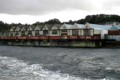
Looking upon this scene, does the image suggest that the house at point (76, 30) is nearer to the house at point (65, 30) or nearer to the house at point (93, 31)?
the house at point (65, 30)

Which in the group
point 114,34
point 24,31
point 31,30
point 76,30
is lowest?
point 24,31

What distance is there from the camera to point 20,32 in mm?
126062

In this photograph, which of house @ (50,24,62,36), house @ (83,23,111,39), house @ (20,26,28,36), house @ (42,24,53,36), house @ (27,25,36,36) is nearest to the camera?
house @ (83,23,111,39)

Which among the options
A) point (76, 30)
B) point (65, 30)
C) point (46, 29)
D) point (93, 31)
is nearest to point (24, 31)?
point (46, 29)

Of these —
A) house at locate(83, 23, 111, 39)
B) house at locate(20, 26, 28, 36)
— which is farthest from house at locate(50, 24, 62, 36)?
house at locate(20, 26, 28, 36)

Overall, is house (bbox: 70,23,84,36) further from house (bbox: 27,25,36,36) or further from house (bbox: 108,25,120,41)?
house (bbox: 27,25,36,36)

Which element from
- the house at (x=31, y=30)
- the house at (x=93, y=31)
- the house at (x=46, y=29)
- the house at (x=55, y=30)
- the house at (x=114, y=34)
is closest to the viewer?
the house at (x=114, y=34)

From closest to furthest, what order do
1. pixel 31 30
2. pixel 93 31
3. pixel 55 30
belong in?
pixel 93 31, pixel 55 30, pixel 31 30

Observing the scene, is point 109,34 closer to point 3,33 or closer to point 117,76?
point 3,33

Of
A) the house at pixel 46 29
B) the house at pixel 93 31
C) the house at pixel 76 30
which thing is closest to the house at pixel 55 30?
the house at pixel 46 29

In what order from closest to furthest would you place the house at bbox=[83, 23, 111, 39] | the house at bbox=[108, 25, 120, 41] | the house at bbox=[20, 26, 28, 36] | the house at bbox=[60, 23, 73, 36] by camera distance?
1. the house at bbox=[108, 25, 120, 41]
2. the house at bbox=[83, 23, 111, 39]
3. the house at bbox=[60, 23, 73, 36]
4. the house at bbox=[20, 26, 28, 36]

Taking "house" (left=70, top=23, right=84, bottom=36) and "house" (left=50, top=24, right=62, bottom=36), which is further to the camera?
A: "house" (left=50, top=24, right=62, bottom=36)

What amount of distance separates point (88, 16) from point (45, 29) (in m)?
66.5

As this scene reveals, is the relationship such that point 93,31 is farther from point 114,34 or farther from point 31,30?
point 31,30
